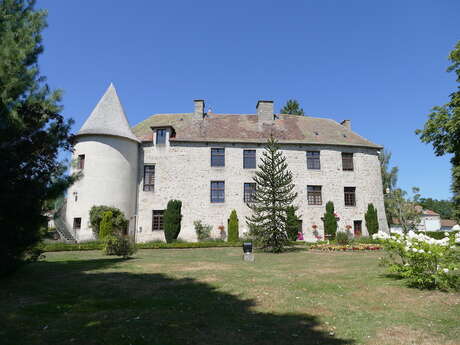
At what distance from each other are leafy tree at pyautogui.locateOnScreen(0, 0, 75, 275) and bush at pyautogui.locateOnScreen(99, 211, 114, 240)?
13275 millimetres

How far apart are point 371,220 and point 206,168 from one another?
1446 cm

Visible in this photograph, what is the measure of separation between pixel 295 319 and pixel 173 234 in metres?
19.6

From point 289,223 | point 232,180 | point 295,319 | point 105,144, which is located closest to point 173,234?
point 232,180

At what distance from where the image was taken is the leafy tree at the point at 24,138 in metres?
7.49

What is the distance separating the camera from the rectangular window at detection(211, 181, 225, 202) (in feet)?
84.6

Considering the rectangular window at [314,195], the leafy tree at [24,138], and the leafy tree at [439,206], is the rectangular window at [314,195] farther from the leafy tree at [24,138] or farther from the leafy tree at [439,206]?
the leafy tree at [439,206]

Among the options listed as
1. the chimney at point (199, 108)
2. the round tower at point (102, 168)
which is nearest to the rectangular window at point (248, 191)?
the chimney at point (199, 108)

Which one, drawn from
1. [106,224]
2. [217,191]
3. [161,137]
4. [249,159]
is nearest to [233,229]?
[217,191]

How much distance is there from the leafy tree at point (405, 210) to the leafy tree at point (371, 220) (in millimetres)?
4898

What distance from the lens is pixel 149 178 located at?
1012 inches

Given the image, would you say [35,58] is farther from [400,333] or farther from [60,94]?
[400,333]

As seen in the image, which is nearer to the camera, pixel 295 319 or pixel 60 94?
pixel 295 319

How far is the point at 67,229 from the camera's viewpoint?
72.7 ft

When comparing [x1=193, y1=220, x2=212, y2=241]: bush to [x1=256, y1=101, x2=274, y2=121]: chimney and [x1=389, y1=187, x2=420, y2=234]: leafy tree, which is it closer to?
[x1=256, y1=101, x2=274, y2=121]: chimney
